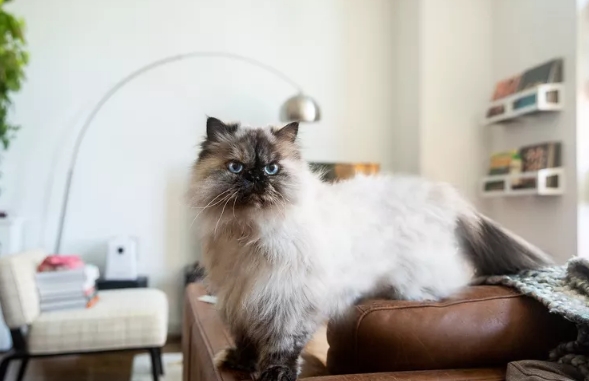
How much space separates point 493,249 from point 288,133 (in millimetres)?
627

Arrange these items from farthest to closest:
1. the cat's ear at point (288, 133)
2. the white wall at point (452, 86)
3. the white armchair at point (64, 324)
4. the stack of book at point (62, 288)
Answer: the white wall at point (452, 86) → the stack of book at point (62, 288) → the white armchair at point (64, 324) → the cat's ear at point (288, 133)

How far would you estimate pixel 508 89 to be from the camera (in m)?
3.36

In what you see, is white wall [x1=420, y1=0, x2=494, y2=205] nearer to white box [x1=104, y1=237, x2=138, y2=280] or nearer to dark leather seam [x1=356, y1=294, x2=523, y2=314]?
white box [x1=104, y1=237, x2=138, y2=280]

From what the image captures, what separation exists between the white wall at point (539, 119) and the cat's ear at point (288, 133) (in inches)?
74.0

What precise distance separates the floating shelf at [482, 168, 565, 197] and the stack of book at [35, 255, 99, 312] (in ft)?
8.50

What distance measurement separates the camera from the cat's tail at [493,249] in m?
1.29

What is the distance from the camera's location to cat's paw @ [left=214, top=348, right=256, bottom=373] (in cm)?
104

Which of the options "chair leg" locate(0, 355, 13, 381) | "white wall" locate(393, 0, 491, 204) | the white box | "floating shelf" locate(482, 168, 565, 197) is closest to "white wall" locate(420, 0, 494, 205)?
"white wall" locate(393, 0, 491, 204)

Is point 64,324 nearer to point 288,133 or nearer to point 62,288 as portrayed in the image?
point 62,288

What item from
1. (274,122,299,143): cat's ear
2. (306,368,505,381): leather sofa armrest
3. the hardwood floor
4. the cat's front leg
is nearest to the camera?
(306,368,505,381): leather sofa armrest

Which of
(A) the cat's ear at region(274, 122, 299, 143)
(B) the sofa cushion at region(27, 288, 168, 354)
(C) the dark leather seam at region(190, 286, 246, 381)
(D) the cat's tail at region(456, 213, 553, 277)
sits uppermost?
(A) the cat's ear at region(274, 122, 299, 143)

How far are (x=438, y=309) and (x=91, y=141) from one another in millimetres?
3258

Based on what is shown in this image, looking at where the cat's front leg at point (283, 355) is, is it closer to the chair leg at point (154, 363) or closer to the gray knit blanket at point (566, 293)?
the gray knit blanket at point (566, 293)

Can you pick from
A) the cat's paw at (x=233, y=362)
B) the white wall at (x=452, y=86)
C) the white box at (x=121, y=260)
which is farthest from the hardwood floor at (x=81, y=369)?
the white wall at (x=452, y=86)
